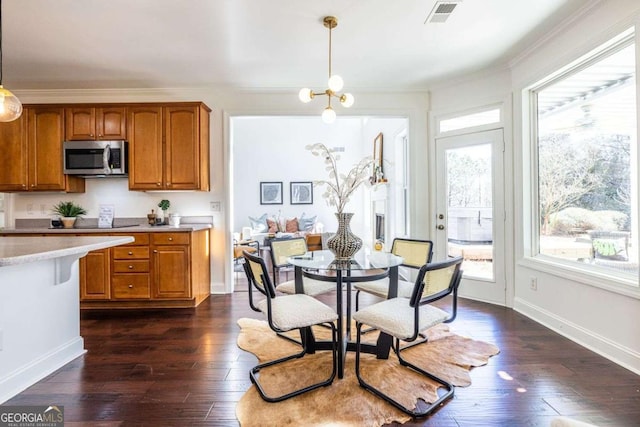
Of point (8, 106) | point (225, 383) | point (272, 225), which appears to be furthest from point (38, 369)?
point (272, 225)

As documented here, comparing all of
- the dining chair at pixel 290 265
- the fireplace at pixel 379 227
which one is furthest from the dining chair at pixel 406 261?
the fireplace at pixel 379 227

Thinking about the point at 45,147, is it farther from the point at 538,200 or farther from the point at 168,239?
the point at 538,200

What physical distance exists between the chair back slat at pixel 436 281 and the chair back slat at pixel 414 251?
755mm

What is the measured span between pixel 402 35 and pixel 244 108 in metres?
2.16

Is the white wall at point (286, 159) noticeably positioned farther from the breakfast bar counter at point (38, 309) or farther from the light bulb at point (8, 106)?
the light bulb at point (8, 106)

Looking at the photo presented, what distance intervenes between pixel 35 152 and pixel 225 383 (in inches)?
146

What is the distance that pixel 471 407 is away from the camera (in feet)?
5.92

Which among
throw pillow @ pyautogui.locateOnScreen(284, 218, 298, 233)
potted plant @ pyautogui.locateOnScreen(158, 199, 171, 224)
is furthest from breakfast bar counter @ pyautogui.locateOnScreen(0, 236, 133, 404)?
throw pillow @ pyautogui.locateOnScreen(284, 218, 298, 233)

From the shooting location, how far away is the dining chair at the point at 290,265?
2.57 m

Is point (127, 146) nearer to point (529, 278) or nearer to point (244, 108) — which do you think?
point (244, 108)

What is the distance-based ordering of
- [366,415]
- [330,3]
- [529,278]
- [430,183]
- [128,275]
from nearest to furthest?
1. [366,415]
2. [330,3]
3. [529,278]
4. [128,275]
5. [430,183]

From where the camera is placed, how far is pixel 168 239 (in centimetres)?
356

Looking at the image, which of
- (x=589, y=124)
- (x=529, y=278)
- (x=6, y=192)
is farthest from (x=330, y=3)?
(x=6, y=192)

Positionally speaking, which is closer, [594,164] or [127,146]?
[594,164]
